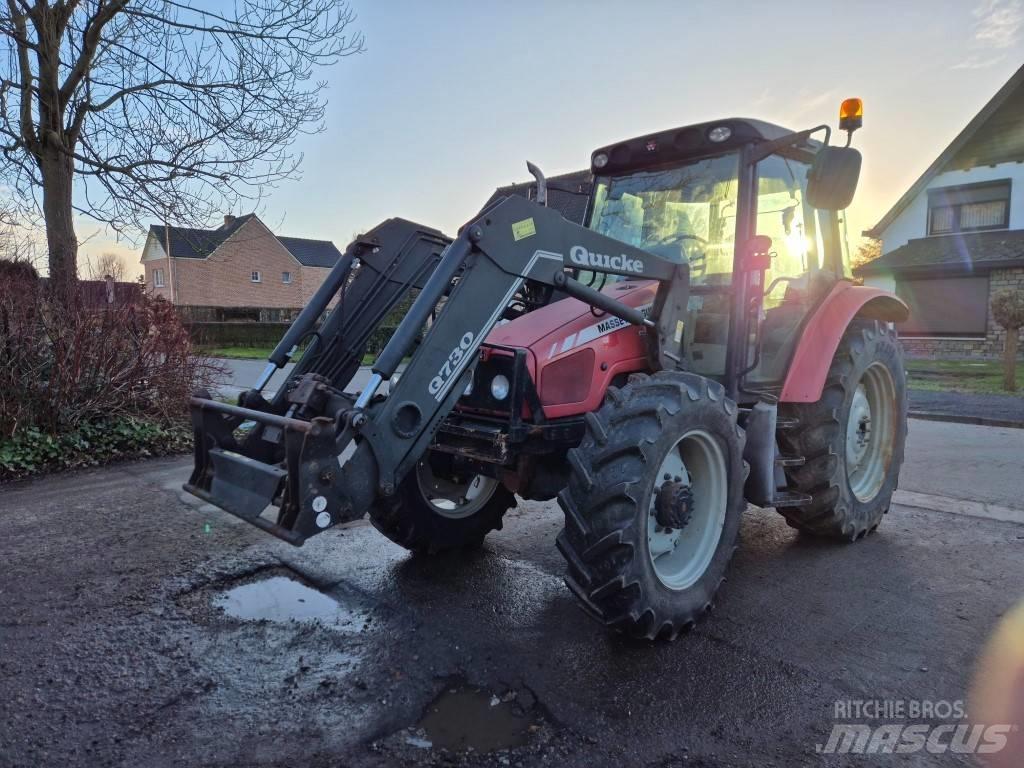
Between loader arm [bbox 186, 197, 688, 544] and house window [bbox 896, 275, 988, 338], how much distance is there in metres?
18.4

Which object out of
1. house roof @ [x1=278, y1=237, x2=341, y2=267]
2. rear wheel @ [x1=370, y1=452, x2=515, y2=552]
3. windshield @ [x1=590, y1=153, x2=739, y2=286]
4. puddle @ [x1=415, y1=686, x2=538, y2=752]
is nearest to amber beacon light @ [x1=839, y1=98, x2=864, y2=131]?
windshield @ [x1=590, y1=153, x2=739, y2=286]

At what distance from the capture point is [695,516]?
3.42 meters

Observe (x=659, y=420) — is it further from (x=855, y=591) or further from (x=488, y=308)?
(x=855, y=591)

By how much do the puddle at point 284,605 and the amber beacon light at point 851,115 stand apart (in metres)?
3.92

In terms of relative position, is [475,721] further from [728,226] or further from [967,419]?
[967,419]

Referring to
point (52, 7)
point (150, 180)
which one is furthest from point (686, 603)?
point (52, 7)

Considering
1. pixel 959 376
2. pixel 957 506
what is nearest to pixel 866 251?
pixel 959 376

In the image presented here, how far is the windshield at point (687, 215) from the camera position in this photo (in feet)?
13.1

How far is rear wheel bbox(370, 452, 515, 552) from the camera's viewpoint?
3.90m

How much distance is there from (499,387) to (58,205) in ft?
25.2

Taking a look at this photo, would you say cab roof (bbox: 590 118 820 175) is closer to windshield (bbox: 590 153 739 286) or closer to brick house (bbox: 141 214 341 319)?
windshield (bbox: 590 153 739 286)

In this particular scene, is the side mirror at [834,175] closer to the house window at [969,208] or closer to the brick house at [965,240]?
the brick house at [965,240]

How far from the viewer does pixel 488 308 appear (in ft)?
9.98

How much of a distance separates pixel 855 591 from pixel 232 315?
33.9 metres
